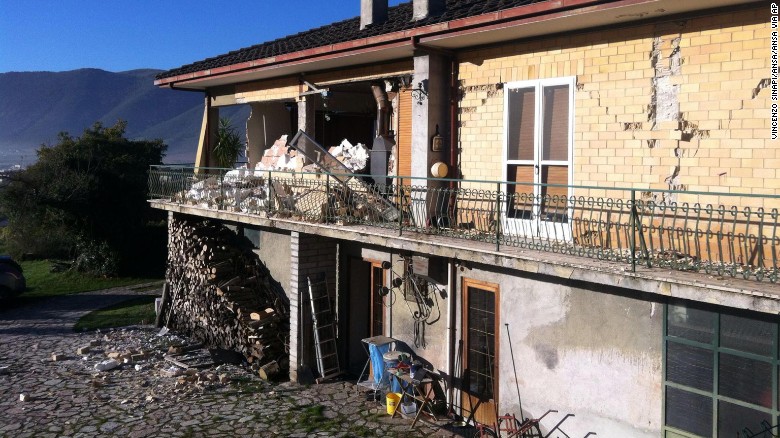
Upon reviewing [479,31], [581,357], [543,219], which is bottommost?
[581,357]

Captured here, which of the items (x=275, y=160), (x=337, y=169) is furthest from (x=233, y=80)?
(x=337, y=169)

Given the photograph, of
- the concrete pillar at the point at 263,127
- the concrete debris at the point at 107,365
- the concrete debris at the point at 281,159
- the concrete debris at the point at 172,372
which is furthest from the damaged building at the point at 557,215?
the concrete debris at the point at 107,365

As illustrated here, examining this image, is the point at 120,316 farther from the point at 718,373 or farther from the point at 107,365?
the point at 718,373

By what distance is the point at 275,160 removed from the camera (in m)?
16.5

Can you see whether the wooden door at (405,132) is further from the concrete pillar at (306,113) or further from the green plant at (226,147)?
the green plant at (226,147)

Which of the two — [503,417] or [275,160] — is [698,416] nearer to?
[503,417]

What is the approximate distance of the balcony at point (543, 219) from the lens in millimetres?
7571

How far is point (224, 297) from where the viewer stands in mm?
15297

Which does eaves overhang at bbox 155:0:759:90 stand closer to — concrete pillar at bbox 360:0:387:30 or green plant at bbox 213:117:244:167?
concrete pillar at bbox 360:0:387:30

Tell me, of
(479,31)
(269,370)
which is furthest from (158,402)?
(479,31)

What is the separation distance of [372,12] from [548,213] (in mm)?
7006

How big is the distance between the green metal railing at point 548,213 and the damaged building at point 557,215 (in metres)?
0.05

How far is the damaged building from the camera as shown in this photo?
25.7 ft

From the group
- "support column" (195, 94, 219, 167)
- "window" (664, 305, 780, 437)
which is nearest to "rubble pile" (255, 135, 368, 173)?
"support column" (195, 94, 219, 167)
